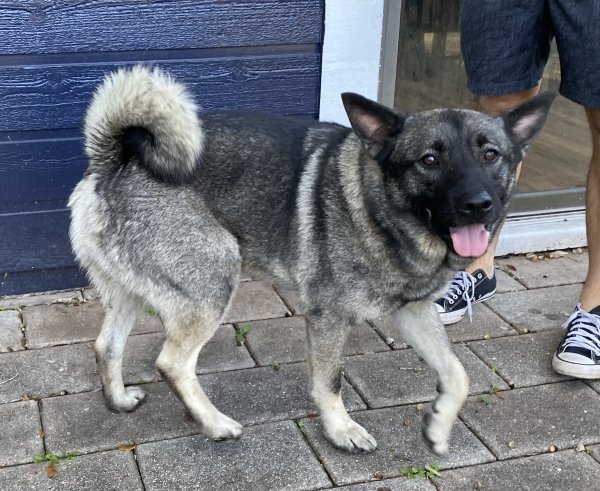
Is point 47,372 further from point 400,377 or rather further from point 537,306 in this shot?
point 537,306

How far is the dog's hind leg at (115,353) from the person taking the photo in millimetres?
3279

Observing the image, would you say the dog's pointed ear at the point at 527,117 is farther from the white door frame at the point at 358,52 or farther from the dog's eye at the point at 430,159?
the white door frame at the point at 358,52

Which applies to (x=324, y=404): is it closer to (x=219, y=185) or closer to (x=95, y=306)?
(x=219, y=185)

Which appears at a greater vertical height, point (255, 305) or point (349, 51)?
point (349, 51)

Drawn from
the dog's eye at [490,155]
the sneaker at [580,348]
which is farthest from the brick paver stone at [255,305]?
the dog's eye at [490,155]

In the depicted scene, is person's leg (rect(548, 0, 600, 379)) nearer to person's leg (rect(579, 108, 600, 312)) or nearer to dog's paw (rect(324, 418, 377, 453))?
person's leg (rect(579, 108, 600, 312))

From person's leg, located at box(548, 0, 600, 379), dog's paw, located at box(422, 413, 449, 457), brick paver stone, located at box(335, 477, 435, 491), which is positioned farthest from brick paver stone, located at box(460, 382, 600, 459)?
brick paver stone, located at box(335, 477, 435, 491)

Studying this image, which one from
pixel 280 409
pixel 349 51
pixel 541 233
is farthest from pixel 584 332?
pixel 349 51

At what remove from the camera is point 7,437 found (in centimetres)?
311

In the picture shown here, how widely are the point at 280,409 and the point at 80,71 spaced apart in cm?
190

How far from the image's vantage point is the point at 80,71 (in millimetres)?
3969

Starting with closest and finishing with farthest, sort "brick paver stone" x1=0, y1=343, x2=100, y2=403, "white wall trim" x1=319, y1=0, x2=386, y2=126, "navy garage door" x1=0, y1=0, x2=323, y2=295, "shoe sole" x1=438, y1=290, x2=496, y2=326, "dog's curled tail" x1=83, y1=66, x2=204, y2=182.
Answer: "dog's curled tail" x1=83, y1=66, x2=204, y2=182 → "brick paver stone" x1=0, y1=343, x2=100, y2=403 → "navy garage door" x1=0, y1=0, x2=323, y2=295 → "shoe sole" x1=438, y1=290, x2=496, y2=326 → "white wall trim" x1=319, y1=0, x2=386, y2=126

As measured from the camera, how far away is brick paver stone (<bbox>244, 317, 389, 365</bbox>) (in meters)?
3.76

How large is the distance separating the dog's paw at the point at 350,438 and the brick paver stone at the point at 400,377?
0.31 metres
